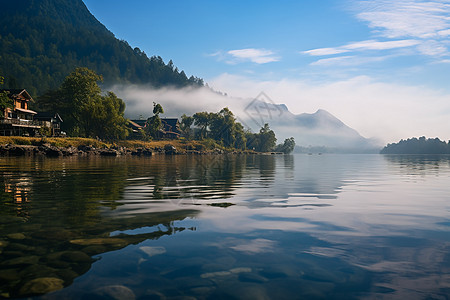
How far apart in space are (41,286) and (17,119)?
78.3 metres

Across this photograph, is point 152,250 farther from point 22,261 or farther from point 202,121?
point 202,121

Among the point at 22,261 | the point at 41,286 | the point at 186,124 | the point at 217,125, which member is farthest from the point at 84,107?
the point at 41,286

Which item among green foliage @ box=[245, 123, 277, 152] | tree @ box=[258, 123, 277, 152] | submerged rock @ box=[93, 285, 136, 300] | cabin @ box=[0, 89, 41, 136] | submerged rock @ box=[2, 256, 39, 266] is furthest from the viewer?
tree @ box=[258, 123, 277, 152]

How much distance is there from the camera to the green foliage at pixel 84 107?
84125 millimetres

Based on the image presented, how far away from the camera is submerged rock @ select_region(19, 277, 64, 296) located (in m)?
4.20

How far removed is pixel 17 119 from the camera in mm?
68750

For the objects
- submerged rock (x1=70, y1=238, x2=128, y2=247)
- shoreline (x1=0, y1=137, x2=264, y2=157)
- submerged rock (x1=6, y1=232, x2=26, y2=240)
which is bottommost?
submerged rock (x1=70, y1=238, x2=128, y2=247)

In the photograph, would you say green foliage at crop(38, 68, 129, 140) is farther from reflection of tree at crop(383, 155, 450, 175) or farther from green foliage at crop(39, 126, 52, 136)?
reflection of tree at crop(383, 155, 450, 175)

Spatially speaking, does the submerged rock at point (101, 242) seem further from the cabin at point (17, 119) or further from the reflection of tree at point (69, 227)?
the cabin at point (17, 119)

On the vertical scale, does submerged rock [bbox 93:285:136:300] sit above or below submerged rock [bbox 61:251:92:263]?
below

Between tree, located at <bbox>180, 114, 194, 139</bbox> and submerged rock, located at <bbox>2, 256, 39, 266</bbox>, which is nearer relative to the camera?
submerged rock, located at <bbox>2, 256, 39, 266</bbox>

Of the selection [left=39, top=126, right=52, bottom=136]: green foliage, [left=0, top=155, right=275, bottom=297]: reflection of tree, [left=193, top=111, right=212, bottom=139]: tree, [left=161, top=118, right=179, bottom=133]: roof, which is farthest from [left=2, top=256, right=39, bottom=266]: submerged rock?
[left=161, top=118, right=179, bottom=133]: roof

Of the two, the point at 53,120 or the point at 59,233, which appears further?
the point at 53,120

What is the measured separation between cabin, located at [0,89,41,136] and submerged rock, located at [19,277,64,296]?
241 ft
